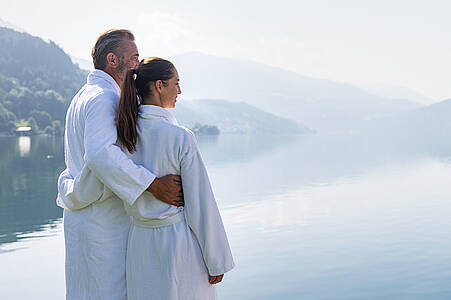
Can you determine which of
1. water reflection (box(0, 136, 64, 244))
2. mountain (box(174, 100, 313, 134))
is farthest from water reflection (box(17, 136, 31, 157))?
mountain (box(174, 100, 313, 134))

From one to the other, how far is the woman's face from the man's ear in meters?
0.34

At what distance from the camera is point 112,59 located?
2.37 metres

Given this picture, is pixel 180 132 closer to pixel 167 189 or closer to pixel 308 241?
pixel 167 189

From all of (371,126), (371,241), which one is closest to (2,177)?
(371,241)

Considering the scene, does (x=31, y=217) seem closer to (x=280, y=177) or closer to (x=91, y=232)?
(x=91, y=232)

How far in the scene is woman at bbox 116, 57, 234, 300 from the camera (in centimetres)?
212

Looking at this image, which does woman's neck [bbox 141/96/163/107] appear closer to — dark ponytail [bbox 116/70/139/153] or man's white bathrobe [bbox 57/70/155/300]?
→ dark ponytail [bbox 116/70/139/153]

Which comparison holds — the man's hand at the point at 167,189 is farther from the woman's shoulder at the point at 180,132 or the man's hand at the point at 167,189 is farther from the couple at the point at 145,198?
the woman's shoulder at the point at 180,132

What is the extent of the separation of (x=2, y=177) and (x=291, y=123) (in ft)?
398

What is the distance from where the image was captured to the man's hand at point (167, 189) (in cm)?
212

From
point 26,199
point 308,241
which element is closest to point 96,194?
point 308,241

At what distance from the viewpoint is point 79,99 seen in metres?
2.36

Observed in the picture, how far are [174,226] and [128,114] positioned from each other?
1.68 ft

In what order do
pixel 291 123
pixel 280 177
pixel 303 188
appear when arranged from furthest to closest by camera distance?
1. pixel 291 123
2. pixel 280 177
3. pixel 303 188
